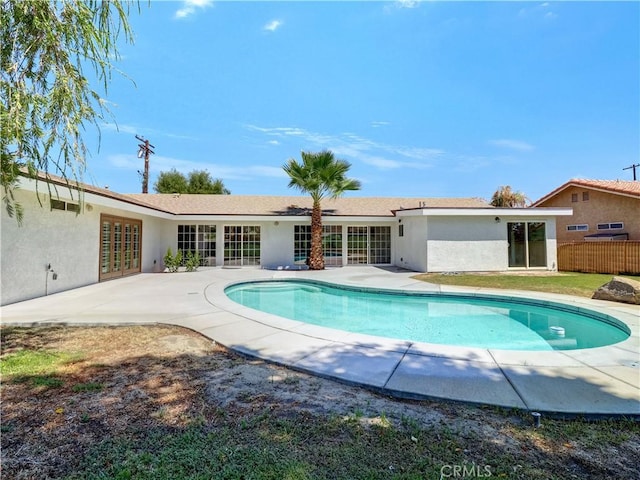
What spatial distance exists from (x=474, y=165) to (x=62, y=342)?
33662mm

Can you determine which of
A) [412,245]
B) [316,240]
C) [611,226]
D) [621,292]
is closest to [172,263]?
[316,240]

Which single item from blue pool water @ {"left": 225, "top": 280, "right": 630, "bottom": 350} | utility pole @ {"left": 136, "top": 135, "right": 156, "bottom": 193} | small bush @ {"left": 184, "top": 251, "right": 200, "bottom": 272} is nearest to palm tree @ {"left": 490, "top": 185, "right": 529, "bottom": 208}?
blue pool water @ {"left": 225, "top": 280, "right": 630, "bottom": 350}

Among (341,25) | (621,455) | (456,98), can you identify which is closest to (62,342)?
(621,455)

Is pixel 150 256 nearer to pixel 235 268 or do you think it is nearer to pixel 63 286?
pixel 235 268

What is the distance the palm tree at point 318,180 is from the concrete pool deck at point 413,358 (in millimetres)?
9458

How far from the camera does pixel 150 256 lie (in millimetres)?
17812

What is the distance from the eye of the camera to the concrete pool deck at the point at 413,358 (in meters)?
3.65

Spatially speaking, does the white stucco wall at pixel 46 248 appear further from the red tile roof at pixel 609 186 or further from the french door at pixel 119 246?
the red tile roof at pixel 609 186

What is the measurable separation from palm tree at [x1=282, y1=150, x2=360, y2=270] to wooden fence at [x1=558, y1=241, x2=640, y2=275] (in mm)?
12426

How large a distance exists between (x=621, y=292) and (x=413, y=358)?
8335mm

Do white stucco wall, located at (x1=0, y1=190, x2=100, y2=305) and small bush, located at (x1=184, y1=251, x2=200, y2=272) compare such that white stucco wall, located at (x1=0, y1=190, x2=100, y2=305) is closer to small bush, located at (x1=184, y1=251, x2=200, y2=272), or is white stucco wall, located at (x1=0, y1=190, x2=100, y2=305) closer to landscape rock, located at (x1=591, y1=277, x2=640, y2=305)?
small bush, located at (x1=184, y1=251, x2=200, y2=272)

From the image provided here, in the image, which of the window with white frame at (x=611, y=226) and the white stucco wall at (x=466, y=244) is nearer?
the white stucco wall at (x=466, y=244)

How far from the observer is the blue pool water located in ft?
23.0

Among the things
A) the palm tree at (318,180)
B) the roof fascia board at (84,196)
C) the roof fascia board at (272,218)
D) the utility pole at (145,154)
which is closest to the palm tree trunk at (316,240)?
the palm tree at (318,180)
